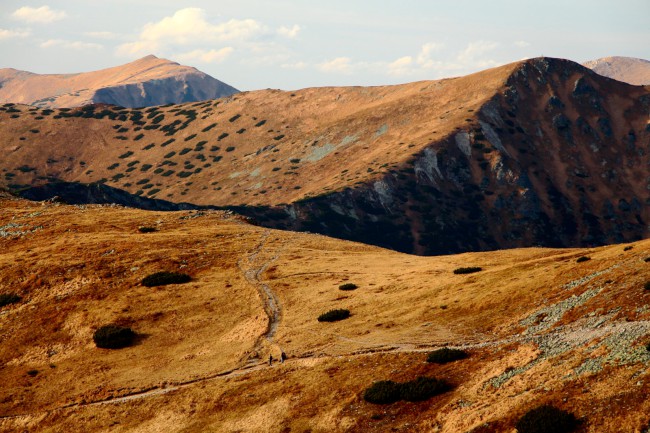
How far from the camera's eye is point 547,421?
23188 millimetres

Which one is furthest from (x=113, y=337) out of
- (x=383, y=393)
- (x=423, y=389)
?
(x=423, y=389)

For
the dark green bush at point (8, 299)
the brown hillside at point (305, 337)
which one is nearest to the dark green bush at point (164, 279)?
the brown hillside at point (305, 337)

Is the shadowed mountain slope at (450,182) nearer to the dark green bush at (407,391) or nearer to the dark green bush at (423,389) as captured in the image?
the dark green bush at (407,391)

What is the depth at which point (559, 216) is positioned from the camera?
168375mm

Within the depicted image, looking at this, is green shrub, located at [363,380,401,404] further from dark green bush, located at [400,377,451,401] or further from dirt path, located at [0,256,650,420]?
dirt path, located at [0,256,650,420]

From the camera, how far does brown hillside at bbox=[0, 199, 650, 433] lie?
2809cm

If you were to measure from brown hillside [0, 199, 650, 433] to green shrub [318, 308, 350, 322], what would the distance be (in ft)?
1.99

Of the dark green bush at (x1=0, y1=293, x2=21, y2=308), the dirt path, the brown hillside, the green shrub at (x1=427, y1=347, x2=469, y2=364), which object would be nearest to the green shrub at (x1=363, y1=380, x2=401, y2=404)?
the brown hillside

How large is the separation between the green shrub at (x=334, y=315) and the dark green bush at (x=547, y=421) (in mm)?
20543

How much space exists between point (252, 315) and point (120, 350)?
985 centimetres

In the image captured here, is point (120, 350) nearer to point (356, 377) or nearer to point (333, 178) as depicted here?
point (356, 377)

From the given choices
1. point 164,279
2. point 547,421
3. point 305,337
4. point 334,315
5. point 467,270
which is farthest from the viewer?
point 164,279

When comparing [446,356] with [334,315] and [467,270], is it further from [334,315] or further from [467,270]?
[467,270]

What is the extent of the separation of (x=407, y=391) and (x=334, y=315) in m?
14.2
